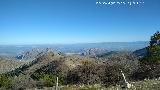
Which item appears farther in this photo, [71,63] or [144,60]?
[71,63]

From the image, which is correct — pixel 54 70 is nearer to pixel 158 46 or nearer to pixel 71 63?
pixel 71 63

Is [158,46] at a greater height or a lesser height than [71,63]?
greater

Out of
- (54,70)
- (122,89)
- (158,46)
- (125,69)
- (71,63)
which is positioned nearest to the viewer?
(122,89)

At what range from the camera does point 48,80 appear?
95188 millimetres

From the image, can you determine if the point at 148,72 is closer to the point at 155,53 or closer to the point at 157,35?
the point at 155,53

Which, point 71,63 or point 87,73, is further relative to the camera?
point 71,63

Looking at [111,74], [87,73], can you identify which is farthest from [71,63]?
[111,74]

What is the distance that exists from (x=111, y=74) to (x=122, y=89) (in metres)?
44.1

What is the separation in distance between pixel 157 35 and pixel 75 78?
34842mm

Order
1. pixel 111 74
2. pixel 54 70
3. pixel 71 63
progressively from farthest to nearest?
pixel 71 63 → pixel 54 70 → pixel 111 74

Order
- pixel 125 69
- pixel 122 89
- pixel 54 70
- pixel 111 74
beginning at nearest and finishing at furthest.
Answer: pixel 122 89 < pixel 111 74 < pixel 125 69 < pixel 54 70

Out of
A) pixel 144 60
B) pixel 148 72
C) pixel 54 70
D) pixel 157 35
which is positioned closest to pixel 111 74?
pixel 148 72

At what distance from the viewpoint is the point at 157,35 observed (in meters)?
108

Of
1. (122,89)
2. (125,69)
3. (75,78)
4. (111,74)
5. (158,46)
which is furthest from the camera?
(158,46)
